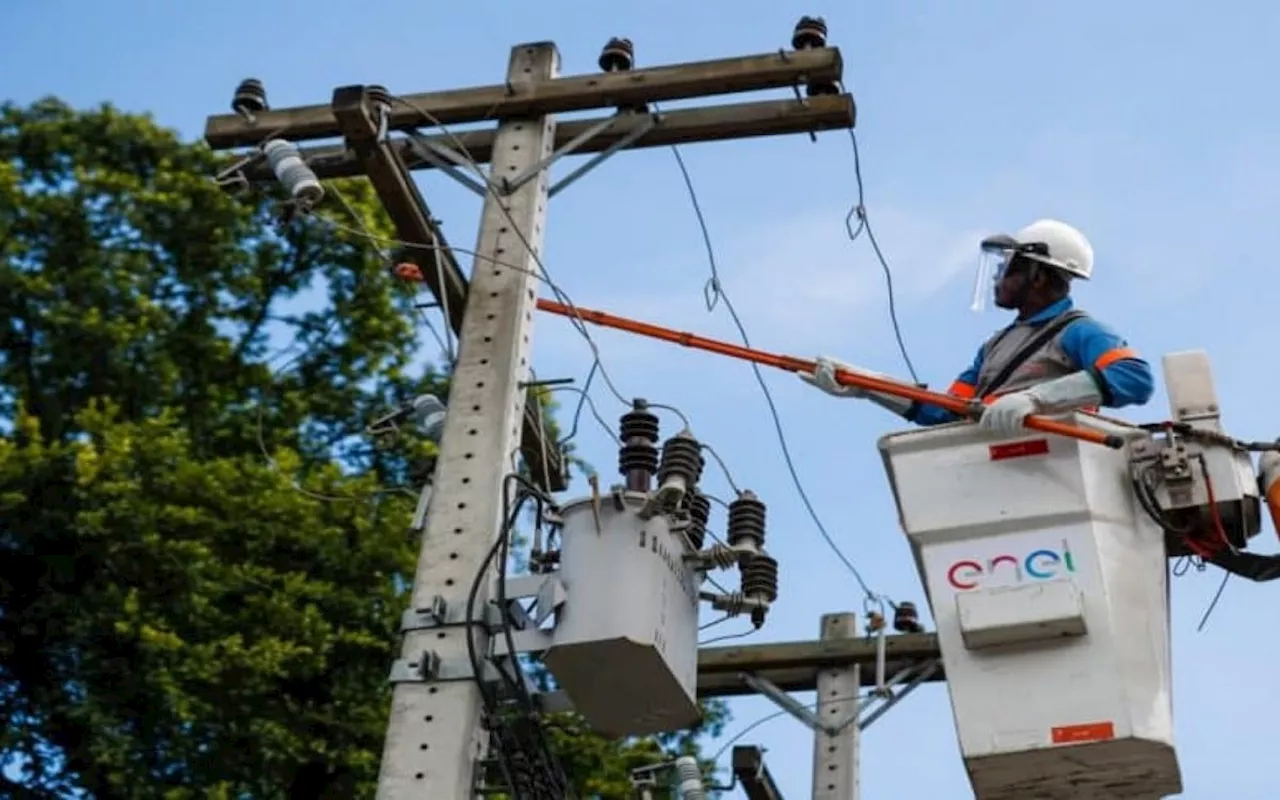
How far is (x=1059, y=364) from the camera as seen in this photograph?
20.0 ft

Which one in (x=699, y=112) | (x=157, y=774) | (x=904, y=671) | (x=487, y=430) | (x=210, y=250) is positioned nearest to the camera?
(x=487, y=430)

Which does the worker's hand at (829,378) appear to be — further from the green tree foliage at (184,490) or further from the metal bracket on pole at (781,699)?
the green tree foliage at (184,490)

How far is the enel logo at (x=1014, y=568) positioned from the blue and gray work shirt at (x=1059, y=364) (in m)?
0.56

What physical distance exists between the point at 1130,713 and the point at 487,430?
6.65ft

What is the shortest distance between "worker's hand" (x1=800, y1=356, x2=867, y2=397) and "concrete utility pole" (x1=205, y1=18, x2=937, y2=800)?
866 mm

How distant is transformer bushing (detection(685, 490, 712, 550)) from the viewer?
6.00 m

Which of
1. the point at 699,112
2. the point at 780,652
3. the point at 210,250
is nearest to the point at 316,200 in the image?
the point at 699,112

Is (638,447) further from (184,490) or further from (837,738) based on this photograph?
(184,490)

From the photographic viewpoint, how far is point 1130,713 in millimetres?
5160

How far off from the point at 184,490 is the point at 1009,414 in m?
8.83

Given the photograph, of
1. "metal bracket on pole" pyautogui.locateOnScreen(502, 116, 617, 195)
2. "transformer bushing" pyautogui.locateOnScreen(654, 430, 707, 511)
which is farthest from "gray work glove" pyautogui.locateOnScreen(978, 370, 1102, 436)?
"metal bracket on pole" pyautogui.locateOnScreen(502, 116, 617, 195)

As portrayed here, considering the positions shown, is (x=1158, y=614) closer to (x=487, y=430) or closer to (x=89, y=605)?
(x=487, y=430)

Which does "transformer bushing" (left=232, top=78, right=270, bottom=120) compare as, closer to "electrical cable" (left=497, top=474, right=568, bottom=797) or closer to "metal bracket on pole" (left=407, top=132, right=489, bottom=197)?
"metal bracket on pole" (left=407, top=132, right=489, bottom=197)

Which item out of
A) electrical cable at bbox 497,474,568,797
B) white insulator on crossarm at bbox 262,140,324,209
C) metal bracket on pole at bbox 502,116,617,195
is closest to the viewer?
electrical cable at bbox 497,474,568,797
